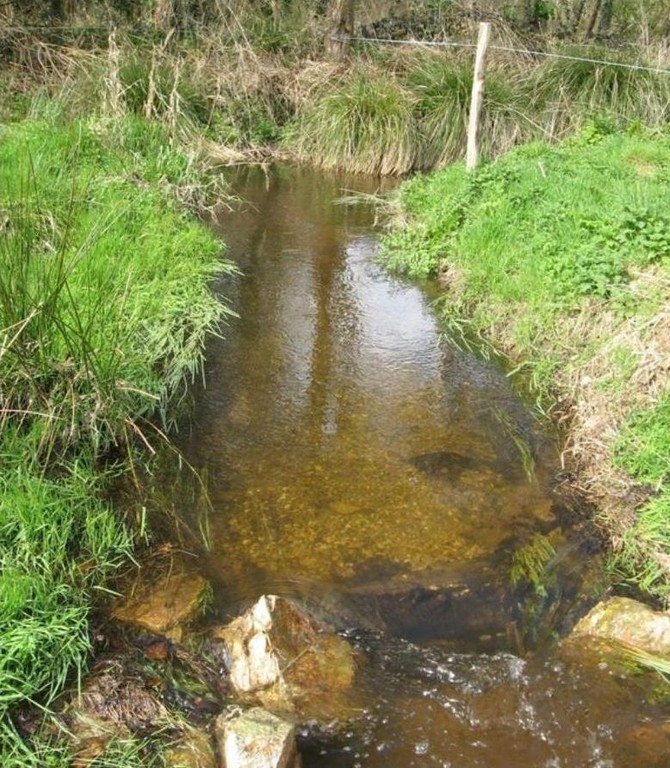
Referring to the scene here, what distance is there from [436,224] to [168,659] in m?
4.75

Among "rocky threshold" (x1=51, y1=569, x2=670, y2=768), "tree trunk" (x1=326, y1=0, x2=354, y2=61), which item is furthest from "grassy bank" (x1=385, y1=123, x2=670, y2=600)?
"tree trunk" (x1=326, y1=0, x2=354, y2=61)

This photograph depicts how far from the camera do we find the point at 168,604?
289cm

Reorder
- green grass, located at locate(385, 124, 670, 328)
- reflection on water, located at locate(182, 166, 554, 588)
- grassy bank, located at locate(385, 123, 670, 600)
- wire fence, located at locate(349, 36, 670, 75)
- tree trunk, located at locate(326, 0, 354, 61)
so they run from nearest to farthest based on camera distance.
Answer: reflection on water, located at locate(182, 166, 554, 588) < grassy bank, located at locate(385, 123, 670, 600) < green grass, located at locate(385, 124, 670, 328) < wire fence, located at locate(349, 36, 670, 75) < tree trunk, located at locate(326, 0, 354, 61)

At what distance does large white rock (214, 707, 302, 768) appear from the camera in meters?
2.20

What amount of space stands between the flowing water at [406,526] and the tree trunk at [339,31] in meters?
6.77

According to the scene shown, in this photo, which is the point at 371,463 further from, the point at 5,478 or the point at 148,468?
the point at 5,478

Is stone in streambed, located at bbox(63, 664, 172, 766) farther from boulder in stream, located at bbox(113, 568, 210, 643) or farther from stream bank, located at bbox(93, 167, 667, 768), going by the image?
boulder in stream, located at bbox(113, 568, 210, 643)

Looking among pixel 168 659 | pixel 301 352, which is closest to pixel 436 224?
pixel 301 352

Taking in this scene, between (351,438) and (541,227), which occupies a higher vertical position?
(541,227)

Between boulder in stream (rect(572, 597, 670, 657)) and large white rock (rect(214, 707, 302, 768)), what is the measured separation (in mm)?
1236

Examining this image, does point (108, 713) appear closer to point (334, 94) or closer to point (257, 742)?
point (257, 742)

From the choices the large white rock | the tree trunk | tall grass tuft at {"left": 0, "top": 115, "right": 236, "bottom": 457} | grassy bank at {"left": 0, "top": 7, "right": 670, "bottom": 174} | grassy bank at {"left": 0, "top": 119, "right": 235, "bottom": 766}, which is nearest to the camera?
the large white rock

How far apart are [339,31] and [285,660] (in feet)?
34.4

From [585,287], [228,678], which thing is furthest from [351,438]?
[585,287]
